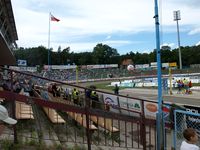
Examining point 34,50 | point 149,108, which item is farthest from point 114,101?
point 34,50

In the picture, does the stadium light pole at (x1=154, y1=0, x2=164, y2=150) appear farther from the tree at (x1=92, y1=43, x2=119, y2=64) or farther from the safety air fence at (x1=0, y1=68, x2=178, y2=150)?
the tree at (x1=92, y1=43, x2=119, y2=64)

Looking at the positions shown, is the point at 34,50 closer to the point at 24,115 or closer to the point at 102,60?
the point at 102,60

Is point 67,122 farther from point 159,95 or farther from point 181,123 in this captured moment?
point 181,123

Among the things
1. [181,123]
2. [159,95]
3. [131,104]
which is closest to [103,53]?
[131,104]

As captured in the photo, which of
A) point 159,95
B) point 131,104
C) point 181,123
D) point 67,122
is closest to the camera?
point 159,95

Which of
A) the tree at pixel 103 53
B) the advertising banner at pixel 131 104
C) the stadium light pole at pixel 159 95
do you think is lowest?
the advertising banner at pixel 131 104

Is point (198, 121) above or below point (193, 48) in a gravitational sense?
below

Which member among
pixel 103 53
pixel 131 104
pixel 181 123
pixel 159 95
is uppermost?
pixel 103 53

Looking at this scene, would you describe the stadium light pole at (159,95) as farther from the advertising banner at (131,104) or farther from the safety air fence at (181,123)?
the advertising banner at (131,104)

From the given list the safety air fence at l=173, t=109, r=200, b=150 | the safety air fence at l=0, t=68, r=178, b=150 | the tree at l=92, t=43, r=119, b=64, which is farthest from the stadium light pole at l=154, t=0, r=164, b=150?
the tree at l=92, t=43, r=119, b=64

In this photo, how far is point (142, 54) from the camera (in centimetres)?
15725

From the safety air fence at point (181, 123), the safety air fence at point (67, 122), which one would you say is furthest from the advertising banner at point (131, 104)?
the safety air fence at point (181, 123)

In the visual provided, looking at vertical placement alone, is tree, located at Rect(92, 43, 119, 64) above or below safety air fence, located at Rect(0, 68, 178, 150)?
above

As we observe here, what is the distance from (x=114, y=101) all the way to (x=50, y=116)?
746 cm
